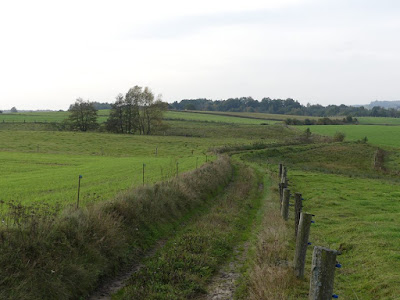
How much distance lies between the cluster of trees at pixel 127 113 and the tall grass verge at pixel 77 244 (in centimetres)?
7713

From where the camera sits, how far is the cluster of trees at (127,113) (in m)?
91.4

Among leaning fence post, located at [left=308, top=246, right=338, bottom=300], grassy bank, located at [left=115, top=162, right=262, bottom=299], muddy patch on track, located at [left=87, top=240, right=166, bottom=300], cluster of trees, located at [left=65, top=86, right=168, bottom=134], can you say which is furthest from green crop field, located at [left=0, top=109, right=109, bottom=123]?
leaning fence post, located at [left=308, top=246, right=338, bottom=300]

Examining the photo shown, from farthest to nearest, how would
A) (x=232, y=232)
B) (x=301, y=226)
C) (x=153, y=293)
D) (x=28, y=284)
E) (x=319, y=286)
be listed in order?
(x=232, y=232), (x=301, y=226), (x=153, y=293), (x=28, y=284), (x=319, y=286)

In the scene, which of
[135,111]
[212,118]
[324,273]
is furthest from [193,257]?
[212,118]

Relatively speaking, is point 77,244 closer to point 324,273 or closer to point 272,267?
point 272,267

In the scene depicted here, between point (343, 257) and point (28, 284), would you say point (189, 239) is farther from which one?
point (28, 284)

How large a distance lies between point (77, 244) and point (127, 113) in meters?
84.8

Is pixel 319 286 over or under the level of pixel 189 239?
over

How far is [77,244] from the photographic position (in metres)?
9.93

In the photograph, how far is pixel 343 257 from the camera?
476 inches

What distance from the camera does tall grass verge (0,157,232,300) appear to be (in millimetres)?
8008

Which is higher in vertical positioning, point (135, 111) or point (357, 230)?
point (135, 111)

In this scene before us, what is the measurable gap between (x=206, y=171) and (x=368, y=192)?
12.1 m

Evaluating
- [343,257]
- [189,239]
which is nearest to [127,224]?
[189,239]
